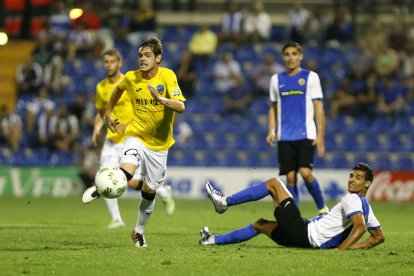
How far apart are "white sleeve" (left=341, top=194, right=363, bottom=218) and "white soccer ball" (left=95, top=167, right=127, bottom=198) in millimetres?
2455

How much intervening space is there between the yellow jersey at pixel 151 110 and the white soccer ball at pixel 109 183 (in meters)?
1.01

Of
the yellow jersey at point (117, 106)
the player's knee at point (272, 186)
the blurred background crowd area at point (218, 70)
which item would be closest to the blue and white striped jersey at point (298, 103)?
the yellow jersey at point (117, 106)

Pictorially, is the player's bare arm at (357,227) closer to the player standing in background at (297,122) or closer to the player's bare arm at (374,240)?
the player's bare arm at (374,240)

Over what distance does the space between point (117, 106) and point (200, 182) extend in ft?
33.5

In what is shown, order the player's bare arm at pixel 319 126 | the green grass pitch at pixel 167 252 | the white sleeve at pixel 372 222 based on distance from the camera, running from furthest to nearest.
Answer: the player's bare arm at pixel 319 126 < the white sleeve at pixel 372 222 < the green grass pitch at pixel 167 252

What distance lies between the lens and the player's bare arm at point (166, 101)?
10539 mm

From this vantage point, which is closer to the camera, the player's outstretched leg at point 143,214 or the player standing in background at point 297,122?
the player's outstretched leg at point 143,214

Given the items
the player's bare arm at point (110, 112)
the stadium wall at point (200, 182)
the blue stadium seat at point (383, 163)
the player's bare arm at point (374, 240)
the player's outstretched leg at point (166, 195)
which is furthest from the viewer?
the blue stadium seat at point (383, 163)

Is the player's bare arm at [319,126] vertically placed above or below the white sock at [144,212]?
above

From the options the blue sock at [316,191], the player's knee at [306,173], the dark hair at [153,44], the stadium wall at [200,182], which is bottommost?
the stadium wall at [200,182]

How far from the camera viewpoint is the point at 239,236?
36.4ft

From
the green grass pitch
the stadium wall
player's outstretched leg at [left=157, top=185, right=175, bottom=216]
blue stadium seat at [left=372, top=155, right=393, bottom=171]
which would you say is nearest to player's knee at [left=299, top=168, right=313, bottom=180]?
the green grass pitch

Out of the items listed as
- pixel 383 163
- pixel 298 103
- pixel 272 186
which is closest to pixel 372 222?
pixel 272 186

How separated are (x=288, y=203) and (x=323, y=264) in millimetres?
1317
